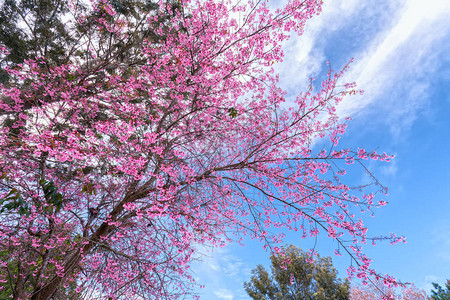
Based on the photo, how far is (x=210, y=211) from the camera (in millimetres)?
6559

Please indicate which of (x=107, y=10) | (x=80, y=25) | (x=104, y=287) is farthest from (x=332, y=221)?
(x=80, y=25)

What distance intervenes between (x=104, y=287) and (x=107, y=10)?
325 inches

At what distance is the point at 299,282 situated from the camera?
1330cm

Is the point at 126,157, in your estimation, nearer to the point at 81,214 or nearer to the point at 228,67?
the point at 81,214

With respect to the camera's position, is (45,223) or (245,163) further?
(45,223)

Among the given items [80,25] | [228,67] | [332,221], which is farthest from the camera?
[80,25]

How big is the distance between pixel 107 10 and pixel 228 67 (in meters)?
4.29

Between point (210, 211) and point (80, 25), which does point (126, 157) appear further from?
point (80, 25)

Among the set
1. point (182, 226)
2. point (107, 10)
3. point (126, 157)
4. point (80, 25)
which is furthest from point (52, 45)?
point (182, 226)

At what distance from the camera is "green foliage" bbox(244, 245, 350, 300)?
12.6 metres

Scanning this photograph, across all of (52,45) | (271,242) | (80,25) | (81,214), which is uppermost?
(80,25)

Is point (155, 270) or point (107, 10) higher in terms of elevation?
point (107, 10)

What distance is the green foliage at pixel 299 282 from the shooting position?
497 inches

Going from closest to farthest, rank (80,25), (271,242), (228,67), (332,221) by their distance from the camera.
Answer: (332,221) → (271,242) → (228,67) → (80,25)
